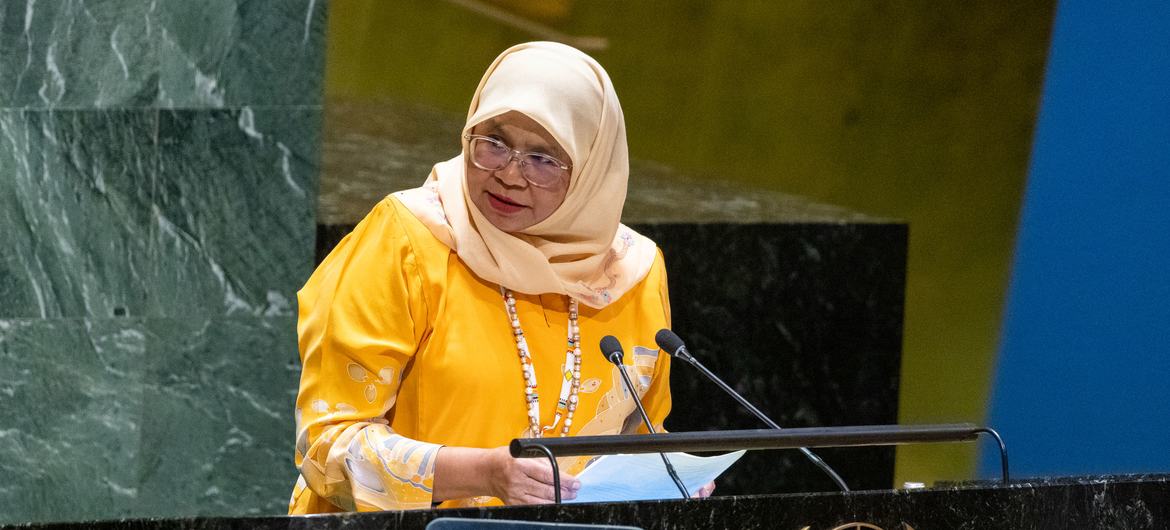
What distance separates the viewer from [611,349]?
2.38 meters

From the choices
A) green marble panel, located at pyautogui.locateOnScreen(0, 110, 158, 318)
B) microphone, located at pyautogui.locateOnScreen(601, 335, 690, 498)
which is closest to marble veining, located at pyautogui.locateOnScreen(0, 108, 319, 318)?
green marble panel, located at pyautogui.locateOnScreen(0, 110, 158, 318)

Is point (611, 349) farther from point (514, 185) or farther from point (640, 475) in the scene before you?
point (514, 185)

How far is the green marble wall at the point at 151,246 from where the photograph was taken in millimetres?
4320

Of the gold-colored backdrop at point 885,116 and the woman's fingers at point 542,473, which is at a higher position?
the gold-colored backdrop at point 885,116

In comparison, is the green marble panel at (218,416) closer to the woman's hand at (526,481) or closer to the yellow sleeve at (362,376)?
the yellow sleeve at (362,376)

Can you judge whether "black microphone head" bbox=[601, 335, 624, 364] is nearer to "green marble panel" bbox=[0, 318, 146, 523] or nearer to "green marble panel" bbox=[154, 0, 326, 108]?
"green marble panel" bbox=[154, 0, 326, 108]

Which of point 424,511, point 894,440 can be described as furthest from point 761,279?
point 424,511

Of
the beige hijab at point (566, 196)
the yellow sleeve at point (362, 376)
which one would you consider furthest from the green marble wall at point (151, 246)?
the yellow sleeve at point (362, 376)

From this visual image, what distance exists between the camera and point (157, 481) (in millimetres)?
4426

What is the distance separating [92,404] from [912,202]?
2526 millimetres

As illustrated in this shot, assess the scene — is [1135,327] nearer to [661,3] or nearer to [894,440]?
[661,3]

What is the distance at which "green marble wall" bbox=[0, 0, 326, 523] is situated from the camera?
14.2ft

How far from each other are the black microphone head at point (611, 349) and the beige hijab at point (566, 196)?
20 cm

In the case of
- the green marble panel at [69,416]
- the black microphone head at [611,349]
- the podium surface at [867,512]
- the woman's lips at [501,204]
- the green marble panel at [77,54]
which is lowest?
the green marble panel at [69,416]
